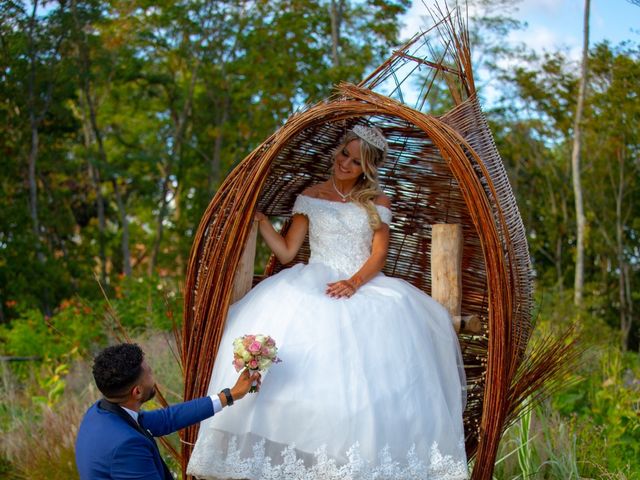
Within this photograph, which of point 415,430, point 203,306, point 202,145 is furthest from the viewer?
point 202,145

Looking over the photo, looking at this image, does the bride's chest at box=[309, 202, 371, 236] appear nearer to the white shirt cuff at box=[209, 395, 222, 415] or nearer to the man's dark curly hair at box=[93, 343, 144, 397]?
the white shirt cuff at box=[209, 395, 222, 415]

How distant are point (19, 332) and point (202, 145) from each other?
11094 mm

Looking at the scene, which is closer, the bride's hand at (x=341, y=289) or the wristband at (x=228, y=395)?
the wristband at (x=228, y=395)

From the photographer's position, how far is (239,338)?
→ 365 cm

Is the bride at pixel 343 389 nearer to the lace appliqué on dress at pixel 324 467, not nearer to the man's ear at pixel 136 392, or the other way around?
the lace appliqué on dress at pixel 324 467

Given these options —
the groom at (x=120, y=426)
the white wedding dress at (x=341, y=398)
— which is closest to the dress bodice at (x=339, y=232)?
the white wedding dress at (x=341, y=398)

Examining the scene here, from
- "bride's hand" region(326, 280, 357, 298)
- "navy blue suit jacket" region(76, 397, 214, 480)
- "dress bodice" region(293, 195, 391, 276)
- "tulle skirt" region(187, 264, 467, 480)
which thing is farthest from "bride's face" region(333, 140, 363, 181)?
"navy blue suit jacket" region(76, 397, 214, 480)

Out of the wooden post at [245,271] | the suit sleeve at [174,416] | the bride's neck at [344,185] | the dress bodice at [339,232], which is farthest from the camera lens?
the bride's neck at [344,185]

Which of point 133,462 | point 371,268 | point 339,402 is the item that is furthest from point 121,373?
point 371,268

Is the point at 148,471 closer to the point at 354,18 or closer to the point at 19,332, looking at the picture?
the point at 19,332

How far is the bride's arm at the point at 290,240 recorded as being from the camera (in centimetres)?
457

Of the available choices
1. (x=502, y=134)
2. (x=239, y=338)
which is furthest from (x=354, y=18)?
(x=239, y=338)

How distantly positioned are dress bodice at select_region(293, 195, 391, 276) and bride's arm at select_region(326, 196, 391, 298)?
0.18ft

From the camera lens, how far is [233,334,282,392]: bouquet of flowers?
11.6 feet
